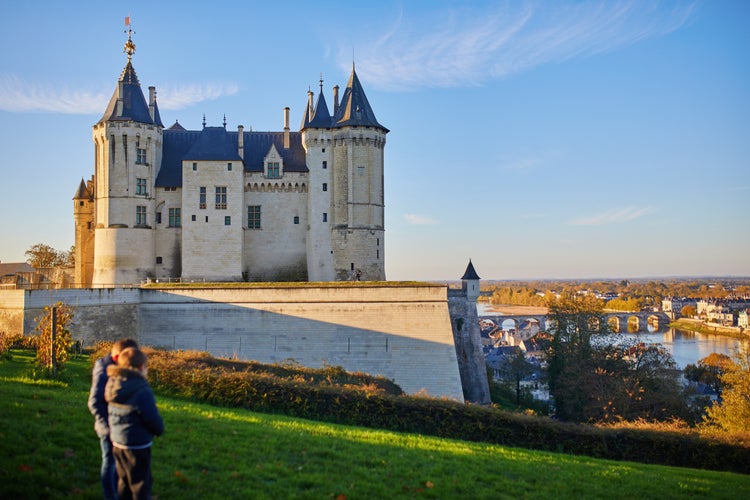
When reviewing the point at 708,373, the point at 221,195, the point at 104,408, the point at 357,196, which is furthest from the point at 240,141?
the point at 708,373

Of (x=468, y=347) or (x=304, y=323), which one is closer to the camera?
(x=304, y=323)

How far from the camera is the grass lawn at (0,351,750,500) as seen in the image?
718 cm

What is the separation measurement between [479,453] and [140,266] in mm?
28249

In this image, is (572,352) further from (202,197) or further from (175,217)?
(175,217)

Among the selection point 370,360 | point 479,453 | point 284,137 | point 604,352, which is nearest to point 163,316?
point 370,360

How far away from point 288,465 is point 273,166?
29797mm

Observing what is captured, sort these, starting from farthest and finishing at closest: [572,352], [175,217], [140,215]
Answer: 1. [572,352]
2. [175,217]
3. [140,215]

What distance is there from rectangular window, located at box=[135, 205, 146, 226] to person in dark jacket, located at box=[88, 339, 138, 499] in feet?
99.5

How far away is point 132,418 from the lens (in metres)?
5.85

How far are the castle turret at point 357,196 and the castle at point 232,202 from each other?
6 centimetres

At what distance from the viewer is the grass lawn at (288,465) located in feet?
23.5

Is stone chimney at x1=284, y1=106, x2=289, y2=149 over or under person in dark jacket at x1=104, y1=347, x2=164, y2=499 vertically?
over

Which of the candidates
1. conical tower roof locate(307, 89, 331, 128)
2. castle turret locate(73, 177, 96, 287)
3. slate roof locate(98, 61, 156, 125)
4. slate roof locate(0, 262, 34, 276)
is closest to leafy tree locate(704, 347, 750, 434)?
conical tower roof locate(307, 89, 331, 128)

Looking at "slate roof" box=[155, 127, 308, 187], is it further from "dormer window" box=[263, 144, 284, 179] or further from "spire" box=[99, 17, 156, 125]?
"spire" box=[99, 17, 156, 125]
